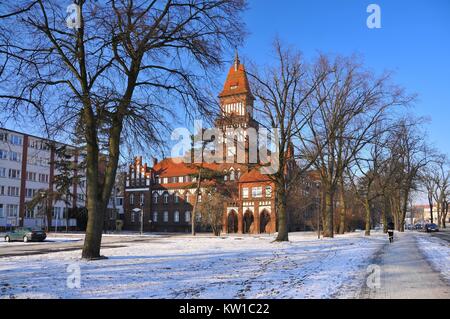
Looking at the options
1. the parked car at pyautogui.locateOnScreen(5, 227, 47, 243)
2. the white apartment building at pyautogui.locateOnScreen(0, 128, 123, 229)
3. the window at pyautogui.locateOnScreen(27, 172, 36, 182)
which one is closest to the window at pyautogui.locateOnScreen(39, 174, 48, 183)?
the white apartment building at pyautogui.locateOnScreen(0, 128, 123, 229)

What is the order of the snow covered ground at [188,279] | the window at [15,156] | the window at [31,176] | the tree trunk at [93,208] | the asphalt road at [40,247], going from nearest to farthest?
the snow covered ground at [188,279] < the tree trunk at [93,208] < the asphalt road at [40,247] < the window at [15,156] < the window at [31,176]

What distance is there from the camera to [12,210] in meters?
70.6

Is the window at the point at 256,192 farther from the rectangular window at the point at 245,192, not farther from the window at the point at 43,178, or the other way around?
the window at the point at 43,178

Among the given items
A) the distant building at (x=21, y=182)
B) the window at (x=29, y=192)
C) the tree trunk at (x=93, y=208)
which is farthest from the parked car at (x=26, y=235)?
the window at (x=29, y=192)

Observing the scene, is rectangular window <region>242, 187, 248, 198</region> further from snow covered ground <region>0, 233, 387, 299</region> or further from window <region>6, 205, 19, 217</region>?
snow covered ground <region>0, 233, 387, 299</region>

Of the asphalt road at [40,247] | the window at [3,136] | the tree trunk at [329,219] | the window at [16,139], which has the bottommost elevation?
the asphalt road at [40,247]

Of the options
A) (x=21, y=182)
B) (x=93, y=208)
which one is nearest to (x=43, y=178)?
(x=21, y=182)

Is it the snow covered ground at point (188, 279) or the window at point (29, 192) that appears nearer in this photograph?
the snow covered ground at point (188, 279)

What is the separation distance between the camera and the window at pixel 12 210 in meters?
69.7

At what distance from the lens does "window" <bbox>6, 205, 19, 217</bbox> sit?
6969cm

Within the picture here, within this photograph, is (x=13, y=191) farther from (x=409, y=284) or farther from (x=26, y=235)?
(x=409, y=284)

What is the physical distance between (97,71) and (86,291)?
10.4 meters

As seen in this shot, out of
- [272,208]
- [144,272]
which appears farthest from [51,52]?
[272,208]

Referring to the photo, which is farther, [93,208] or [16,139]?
[16,139]
